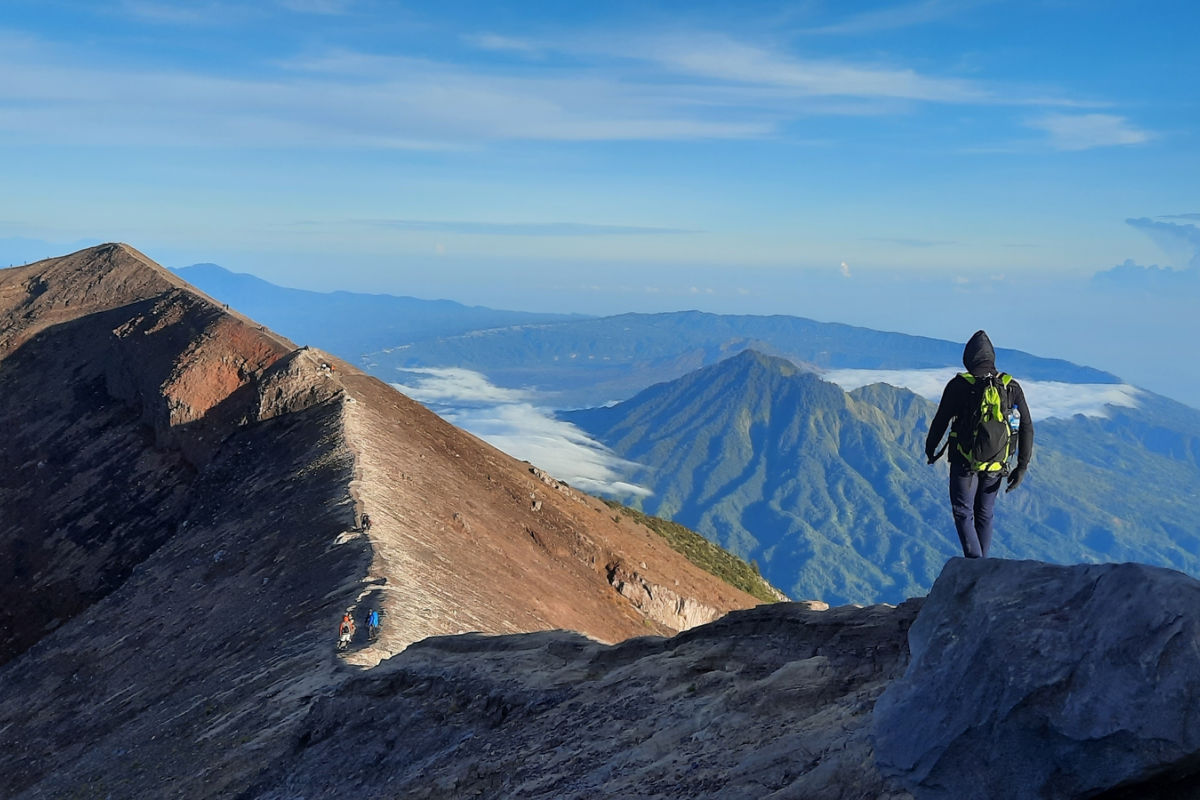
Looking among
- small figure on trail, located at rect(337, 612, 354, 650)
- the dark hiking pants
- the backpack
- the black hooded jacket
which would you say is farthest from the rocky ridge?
the black hooded jacket

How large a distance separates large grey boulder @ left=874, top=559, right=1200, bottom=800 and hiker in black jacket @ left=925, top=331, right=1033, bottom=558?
15.6 feet

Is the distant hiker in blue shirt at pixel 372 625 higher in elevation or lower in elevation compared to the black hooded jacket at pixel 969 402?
lower

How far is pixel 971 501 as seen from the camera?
39.2 ft

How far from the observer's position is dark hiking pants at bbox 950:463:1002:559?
11.8 meters

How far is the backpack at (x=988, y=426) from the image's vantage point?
38.0ft

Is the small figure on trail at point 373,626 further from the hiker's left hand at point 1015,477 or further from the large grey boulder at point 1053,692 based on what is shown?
the large grey boulder at point 1053,692

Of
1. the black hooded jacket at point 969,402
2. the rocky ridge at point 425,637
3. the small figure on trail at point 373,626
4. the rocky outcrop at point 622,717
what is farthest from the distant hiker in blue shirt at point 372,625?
the black hooded jacket at point 969,402

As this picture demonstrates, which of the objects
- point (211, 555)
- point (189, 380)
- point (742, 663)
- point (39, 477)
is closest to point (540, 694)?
point (742, 663)

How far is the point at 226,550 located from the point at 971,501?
2579cm

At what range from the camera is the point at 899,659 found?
9.82 meters

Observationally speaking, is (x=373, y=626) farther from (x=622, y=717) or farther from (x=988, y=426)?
(x=988, y=426)

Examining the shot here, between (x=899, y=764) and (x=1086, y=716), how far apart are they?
1436 millimetres

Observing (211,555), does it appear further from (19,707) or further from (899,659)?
(899,659)

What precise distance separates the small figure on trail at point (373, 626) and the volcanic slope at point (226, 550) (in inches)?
11.9
